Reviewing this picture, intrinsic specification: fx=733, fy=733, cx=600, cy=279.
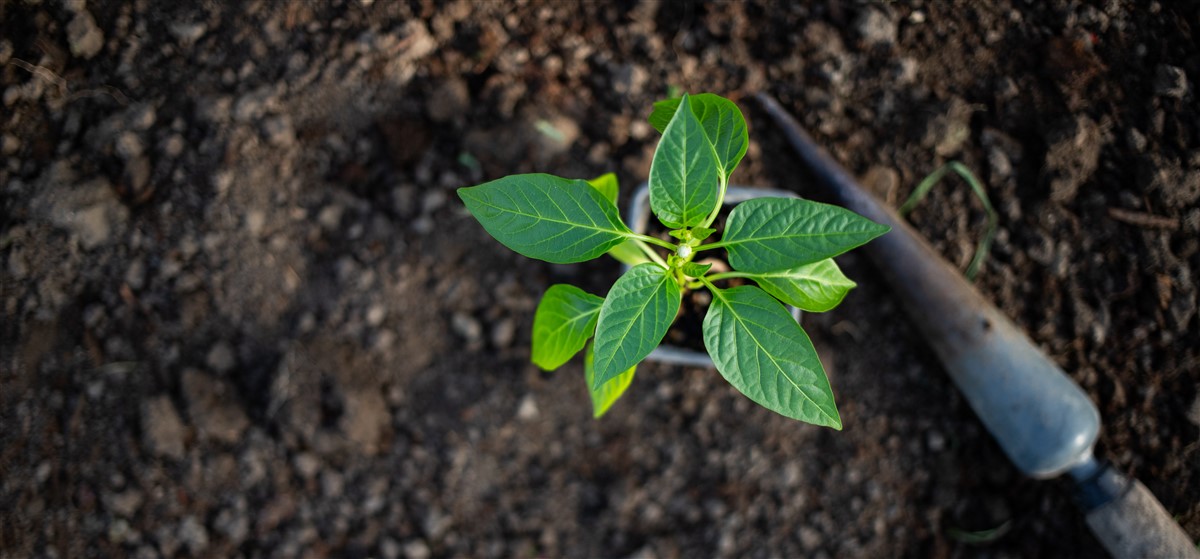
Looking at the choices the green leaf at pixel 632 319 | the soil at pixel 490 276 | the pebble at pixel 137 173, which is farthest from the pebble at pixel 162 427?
the green leaf at pixel 632 319

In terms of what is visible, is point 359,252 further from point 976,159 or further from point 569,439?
point 976,159

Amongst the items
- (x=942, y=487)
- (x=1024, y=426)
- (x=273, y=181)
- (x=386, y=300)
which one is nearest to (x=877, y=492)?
(x=942, y=487)

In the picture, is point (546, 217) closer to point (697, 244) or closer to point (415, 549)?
point (697, 244)

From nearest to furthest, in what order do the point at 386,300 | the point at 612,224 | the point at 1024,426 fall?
the point at 612,224
the point at 1024,426
the point at 386,300

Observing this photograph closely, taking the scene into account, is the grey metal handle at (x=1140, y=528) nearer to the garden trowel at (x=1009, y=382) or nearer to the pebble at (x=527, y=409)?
the garden trowel at (x=1009, y=382)

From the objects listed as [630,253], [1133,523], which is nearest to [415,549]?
[630,253]

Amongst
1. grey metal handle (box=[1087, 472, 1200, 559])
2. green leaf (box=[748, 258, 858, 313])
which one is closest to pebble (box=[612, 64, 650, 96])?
green leaf (box=[748, 258, 858, 313])
